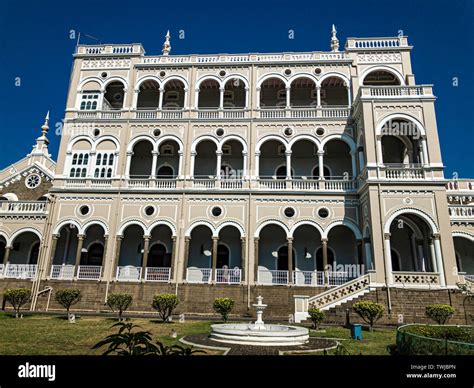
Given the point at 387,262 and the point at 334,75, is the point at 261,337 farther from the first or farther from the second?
the point at 334,75

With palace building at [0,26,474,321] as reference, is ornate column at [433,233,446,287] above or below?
below

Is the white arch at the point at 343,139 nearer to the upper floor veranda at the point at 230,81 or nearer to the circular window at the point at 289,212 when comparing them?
the upper floor veranda at the point at 230,81

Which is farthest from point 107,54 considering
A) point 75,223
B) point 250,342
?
point 250,342

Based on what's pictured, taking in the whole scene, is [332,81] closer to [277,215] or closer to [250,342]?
[277,215]

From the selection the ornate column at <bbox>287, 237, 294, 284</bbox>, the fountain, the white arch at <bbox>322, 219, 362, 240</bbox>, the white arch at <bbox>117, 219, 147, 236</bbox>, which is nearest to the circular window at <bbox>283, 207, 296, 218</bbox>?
the ornate column at <bbox>287, 237, 294, 284</bbox>

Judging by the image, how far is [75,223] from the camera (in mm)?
23984

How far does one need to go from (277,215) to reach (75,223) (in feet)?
45.8

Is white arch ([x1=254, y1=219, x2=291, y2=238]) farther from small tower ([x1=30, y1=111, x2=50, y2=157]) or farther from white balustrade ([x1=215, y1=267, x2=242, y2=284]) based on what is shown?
small tower ([x1=30, y1=111, x2=50, y2=157])

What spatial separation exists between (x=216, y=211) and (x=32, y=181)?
55.5 ft

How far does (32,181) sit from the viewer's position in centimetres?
2914

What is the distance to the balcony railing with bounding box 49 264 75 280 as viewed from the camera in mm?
22875

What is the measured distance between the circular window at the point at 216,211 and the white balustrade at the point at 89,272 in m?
8.36

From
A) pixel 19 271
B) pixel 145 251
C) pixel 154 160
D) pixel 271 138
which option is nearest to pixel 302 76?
pixel 271 138

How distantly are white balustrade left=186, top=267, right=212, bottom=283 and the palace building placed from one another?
14 cm
